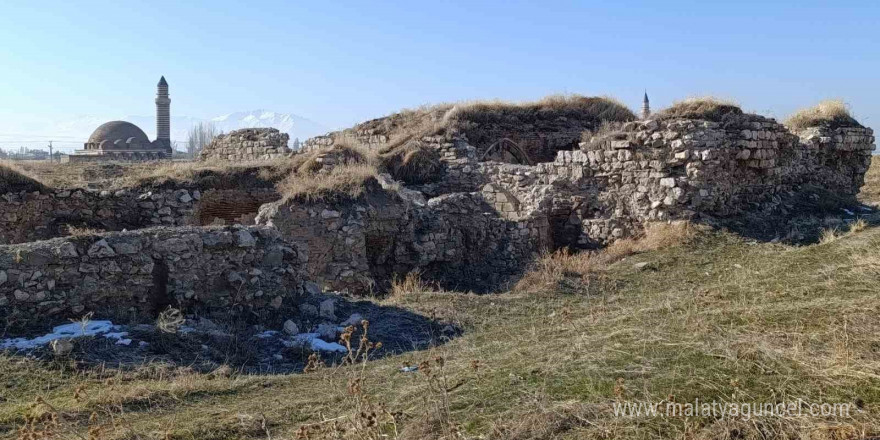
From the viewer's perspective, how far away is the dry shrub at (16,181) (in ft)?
42.3

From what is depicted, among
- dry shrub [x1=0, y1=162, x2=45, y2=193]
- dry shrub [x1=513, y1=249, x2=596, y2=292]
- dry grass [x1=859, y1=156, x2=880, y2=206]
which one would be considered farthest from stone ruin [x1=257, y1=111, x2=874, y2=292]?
dry grass [x1=859, y1=156, x2=880, y2=206]

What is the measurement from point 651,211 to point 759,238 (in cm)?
170

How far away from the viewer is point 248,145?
20.4 meters

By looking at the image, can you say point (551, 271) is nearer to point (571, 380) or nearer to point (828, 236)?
point (828, 236)

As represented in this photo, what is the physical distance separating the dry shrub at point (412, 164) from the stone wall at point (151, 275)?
7039mm

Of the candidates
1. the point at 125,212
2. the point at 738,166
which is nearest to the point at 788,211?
the point at 738,166

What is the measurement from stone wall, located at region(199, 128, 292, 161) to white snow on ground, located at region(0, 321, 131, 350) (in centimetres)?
1290

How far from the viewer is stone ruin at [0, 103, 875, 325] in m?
8.27

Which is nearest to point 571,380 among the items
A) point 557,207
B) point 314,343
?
point 314,343

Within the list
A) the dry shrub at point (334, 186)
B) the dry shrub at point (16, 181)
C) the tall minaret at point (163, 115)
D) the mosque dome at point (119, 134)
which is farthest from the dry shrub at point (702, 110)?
the tall minaret at point (163, 115)

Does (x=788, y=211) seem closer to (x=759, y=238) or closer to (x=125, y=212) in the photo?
(x=759, y=238)

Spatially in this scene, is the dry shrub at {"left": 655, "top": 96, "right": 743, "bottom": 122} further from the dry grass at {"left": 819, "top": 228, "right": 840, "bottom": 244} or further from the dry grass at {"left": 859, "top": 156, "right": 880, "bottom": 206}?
the dry grass at {"left": 859, "top": 156, "right": 880, "bottom": 206}

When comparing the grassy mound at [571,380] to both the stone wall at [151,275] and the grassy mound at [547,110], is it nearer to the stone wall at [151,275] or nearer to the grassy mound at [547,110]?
the stone wall at [151,275]

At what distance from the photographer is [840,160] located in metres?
15.4
